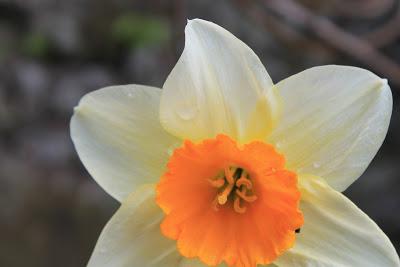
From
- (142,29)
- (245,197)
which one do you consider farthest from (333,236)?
(142,29)

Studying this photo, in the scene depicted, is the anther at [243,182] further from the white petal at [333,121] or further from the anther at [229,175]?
the white petal at [333,121]

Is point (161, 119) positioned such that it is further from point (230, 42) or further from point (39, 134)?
point (39, 134)

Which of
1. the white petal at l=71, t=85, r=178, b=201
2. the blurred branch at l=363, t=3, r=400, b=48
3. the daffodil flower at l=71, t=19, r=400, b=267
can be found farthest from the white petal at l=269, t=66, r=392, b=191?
the blurred branch at l=363, t=3, r=400, b=48

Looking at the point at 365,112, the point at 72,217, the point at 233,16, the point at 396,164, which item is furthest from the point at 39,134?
the point at 365,112

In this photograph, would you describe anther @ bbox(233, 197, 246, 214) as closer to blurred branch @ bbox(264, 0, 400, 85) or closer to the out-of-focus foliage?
blurred branch @ bbox(264, 0, 400, 85)

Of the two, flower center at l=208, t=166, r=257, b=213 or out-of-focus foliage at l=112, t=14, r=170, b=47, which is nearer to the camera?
flower center at l=208, t=166, r=257, b=213

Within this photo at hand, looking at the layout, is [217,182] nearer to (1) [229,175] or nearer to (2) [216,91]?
(1) [229,175]

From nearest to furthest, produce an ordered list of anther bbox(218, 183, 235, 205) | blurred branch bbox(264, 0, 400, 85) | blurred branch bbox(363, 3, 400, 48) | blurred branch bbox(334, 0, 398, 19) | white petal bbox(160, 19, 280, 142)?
white petal bbox(160, 19, 280, 142)
anther bbox(218, 183, 235, 205)
blurred branch bbox(264, 0, 400, 85)
blurred branch bbox(363, 3, 400, 48)
blurred branch bbox(334, 0, 398, 19)
